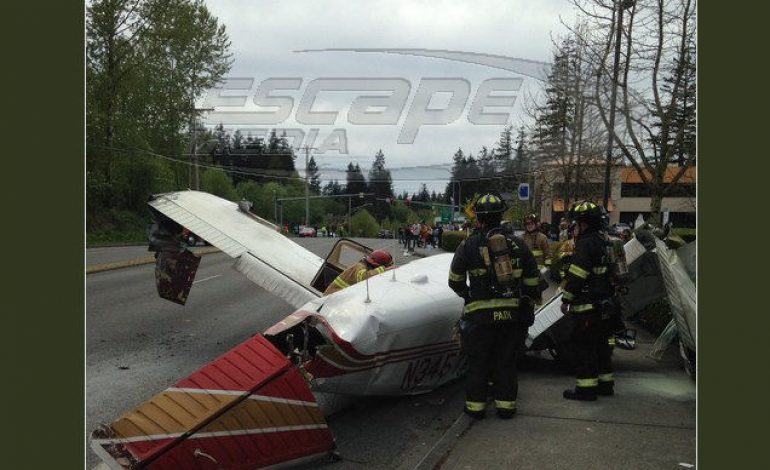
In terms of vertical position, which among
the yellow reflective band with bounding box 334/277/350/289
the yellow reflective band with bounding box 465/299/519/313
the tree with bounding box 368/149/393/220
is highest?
the tree with bounding box 368/149/393/220

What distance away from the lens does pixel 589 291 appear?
5562mm

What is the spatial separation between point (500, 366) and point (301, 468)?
73.6 inches

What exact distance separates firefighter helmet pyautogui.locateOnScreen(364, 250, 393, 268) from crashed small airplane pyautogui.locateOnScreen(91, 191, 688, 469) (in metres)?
0.29

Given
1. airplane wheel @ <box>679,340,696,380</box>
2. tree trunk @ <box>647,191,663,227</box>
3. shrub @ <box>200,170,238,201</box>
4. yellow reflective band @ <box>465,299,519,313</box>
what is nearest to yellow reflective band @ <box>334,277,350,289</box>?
yellow reflective band @ <box>465,299,519,313</box>

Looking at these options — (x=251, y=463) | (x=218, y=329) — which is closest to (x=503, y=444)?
(x=251, y=463)

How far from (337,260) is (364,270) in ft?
5.95

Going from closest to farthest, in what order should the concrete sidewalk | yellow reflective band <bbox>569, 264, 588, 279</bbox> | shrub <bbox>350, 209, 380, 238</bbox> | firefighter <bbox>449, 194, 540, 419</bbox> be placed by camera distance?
the concrete sidewalk, firefighter <bbox>449, 194, 540, 419</bbox>, yellow reflective band <bbox>569, 264, 588, 279</bbox>, shrub <bbox>350, 209, 380, 238</bbox>

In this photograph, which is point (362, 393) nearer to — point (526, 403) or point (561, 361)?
point (526, 403)

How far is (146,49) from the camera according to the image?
7.40m

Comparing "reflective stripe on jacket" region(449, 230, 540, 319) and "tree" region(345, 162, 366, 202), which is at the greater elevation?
"tree" region(345, 162, 366, 202)

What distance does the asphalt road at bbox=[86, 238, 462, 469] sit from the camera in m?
4.76

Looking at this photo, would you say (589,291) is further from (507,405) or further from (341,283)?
(341,283)

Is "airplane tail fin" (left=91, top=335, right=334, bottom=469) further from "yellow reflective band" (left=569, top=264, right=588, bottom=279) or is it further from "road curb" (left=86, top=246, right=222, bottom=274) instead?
"road curb" (left=86, top=246, right=222, bottom=274)

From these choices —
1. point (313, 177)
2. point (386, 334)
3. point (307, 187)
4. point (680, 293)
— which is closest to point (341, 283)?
point (386, 334)
